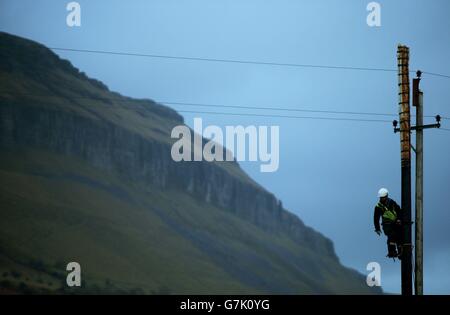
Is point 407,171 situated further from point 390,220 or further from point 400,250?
point 400,250

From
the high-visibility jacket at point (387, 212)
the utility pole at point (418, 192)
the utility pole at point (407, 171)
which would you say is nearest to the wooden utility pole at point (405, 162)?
the utility pole at point (407, 171)

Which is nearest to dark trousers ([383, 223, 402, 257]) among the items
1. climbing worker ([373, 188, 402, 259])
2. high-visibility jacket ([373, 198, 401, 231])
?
climbing worker ([373, 188, 402, 259])

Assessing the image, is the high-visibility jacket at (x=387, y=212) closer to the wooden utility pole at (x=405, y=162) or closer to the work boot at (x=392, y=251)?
the wooden utility pole at (x=405, y=162)

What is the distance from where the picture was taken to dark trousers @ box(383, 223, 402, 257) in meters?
29.4

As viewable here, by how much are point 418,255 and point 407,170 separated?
2893 mm

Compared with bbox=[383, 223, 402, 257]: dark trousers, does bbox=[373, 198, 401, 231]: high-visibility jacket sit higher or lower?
higher

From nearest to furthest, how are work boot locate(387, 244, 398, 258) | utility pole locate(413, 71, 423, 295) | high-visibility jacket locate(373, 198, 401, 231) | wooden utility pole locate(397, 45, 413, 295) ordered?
1. wooden utility pole locate(397, 45, 413, 295)
2. high-visibility jacket locate(373, 198, 401, 231)
3. work boot locate(387, 244, 398, 258)
4. utility pole locate(413, 71, 423, 295)

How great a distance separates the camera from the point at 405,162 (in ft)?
98.3

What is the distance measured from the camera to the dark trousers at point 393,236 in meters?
29.4

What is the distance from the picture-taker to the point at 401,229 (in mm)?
29391

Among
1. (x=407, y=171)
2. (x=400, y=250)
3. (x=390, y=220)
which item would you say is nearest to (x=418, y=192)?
(x=407, y=171)

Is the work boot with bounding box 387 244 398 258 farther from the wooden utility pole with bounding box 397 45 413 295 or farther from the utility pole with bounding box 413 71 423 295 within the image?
the utility pole with bounding box 413 71 423 295
